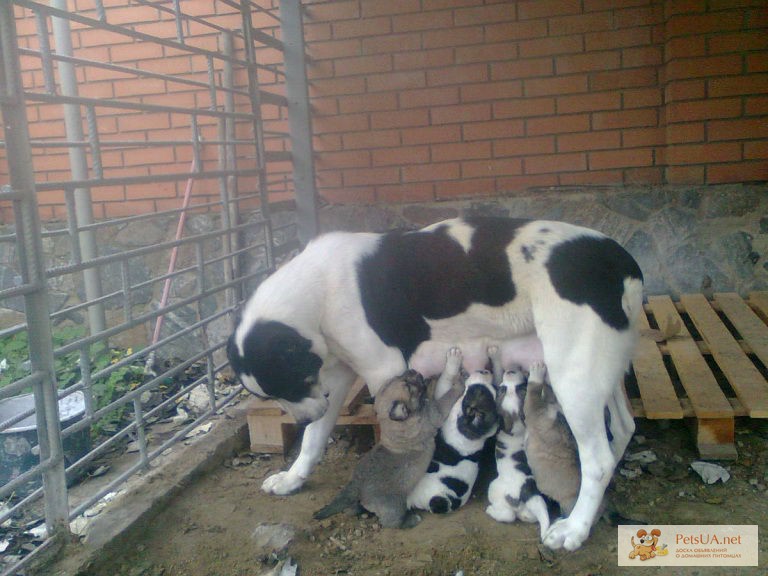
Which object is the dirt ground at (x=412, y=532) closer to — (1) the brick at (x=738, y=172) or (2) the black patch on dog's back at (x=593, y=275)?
(2) the black patch on dog's back at (x=593, y=275)

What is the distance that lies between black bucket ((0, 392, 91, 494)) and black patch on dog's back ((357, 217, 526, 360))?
1.79 m

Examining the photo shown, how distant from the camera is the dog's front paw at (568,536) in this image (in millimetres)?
2729

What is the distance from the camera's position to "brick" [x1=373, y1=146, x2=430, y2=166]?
519 cm

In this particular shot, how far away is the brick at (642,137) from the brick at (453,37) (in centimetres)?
127

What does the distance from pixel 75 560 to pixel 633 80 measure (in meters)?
4.49

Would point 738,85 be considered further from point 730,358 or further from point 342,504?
point 342,504

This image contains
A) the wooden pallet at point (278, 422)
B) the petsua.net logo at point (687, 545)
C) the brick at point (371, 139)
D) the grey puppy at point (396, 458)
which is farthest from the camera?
the brick at point (371, 139)

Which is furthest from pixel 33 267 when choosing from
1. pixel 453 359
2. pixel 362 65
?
pixel 362 65

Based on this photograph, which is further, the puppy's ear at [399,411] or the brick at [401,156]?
the brick at [401,156]

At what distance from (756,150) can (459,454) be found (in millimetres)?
3209

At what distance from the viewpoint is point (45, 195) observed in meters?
5.54

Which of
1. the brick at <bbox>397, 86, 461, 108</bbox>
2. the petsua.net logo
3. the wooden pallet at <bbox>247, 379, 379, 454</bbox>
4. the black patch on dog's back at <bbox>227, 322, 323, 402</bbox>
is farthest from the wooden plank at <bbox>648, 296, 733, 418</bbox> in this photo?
the brick at <bbox>397, 86, 461, 108</bbox>

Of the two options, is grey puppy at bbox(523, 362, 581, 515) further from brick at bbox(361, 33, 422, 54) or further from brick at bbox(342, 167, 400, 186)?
brick at bbox(361, 33, 422, 54)

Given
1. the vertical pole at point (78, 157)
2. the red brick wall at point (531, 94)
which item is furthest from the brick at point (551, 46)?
the vertical pole at point (78, 157)
